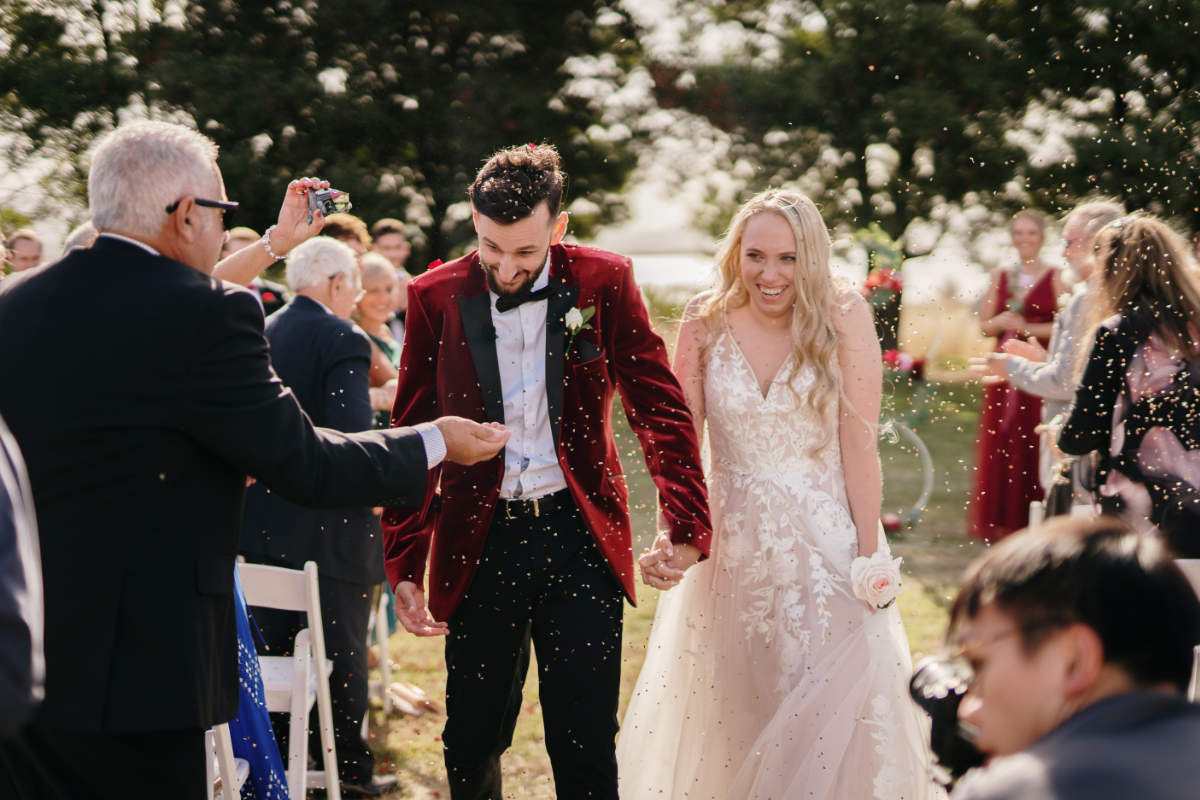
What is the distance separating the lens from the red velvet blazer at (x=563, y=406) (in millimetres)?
3434

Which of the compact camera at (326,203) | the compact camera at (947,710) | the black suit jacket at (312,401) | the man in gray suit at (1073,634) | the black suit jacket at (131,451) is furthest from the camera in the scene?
the black suit jacket at (312,401)

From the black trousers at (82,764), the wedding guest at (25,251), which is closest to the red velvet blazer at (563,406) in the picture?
the black trousers at (82,764)

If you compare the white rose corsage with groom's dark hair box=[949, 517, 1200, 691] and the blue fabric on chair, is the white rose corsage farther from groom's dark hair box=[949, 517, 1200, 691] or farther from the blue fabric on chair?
groom's dark hair box=[949, 517, 1200, 691]

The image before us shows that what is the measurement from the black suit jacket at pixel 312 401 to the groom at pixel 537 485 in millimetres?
1383

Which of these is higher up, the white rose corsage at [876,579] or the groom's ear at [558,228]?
the groom's ear at [558,228]

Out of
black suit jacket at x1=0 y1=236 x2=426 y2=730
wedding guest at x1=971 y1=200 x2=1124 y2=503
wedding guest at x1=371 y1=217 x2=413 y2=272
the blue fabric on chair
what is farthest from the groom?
wedding guest at x1=371 y1=217 x2=413 y2=272

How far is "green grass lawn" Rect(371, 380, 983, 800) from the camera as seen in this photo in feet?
16.9

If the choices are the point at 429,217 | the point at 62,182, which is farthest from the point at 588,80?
the point at 62,182

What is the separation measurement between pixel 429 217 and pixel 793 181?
6879 millimetres

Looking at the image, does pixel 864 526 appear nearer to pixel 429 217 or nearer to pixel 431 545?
pixel 431 545

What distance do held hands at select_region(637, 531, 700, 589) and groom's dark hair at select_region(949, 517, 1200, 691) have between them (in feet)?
6.79

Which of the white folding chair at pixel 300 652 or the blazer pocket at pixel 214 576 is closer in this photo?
the blazer pocket at pixel 214 576

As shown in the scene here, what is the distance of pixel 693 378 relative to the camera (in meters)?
4.16

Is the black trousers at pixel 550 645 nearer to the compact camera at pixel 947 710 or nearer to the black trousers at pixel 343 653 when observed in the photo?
the black trousers at pixel 343 653
